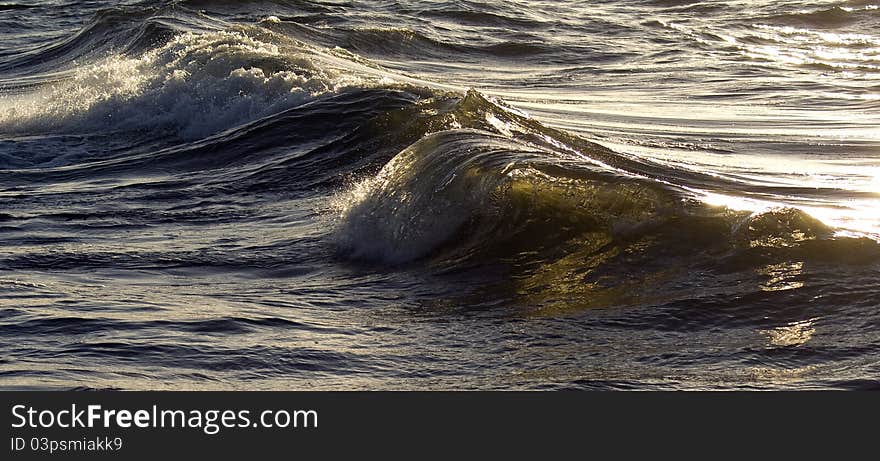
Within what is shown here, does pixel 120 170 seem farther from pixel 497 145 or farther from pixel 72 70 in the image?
pixel 72 70

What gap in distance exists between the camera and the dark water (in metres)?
5.14

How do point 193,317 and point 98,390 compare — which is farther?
point 193,317

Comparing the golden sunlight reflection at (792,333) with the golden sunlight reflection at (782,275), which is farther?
the golden sunlight reflection at (782,275)

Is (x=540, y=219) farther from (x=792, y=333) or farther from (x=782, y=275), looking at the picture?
(x=792, y=333)

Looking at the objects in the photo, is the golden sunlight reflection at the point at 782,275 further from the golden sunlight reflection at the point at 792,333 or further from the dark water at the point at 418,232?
the golden sunlight reflection at the point at 792,333

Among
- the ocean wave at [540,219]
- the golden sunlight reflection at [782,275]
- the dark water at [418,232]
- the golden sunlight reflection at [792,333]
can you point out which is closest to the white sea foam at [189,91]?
the dark water at [418,232]

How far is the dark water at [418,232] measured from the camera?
5137mm

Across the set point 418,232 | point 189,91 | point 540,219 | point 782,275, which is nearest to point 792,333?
point 782,275

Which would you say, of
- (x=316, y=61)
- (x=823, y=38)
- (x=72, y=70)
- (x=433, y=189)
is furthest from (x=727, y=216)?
(x=823, y=38)

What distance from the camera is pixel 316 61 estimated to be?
14266mm

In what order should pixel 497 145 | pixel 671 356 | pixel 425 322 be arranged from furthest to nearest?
pixel 497 145, pixel 425 322, pixel 671 356

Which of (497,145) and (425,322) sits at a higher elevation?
(497,145)

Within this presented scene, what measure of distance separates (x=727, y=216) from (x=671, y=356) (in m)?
1.75

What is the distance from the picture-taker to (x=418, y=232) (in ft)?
23.3
